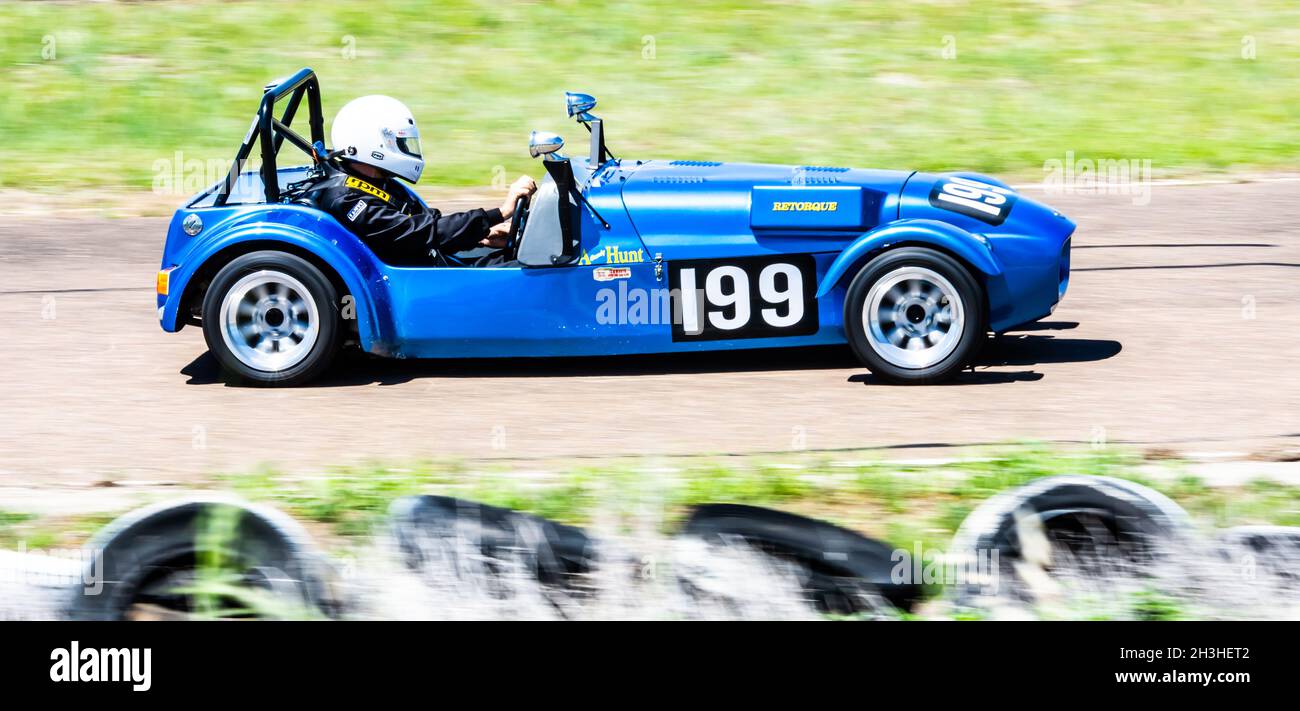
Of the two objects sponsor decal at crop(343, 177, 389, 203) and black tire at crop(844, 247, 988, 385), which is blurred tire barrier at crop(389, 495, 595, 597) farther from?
sponsor decal at crop(343, 177, 389, 203)

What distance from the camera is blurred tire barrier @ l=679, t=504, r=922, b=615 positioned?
4.50 metres

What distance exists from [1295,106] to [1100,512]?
34.6ft

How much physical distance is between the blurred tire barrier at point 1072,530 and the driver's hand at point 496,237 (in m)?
3.17

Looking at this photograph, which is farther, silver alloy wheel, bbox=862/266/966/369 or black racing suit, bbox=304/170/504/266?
black racing suit, bbox=304/170/504/266

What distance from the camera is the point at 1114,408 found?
6613 millimetres

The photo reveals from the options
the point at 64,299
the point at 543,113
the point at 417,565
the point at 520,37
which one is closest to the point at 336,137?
the point at 64,299

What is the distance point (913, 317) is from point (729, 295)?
856 millimetres

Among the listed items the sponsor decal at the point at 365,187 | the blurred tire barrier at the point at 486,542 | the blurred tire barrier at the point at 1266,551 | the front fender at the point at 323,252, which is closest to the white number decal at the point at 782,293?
the front fender at the point at 323,252

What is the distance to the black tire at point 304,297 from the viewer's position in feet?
23.2

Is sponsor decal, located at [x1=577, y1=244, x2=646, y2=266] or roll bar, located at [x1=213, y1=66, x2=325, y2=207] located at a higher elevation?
roll bar, located at [x1=213, y1=66, x2=325, y2=207]

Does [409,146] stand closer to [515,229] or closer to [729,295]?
[515,229]

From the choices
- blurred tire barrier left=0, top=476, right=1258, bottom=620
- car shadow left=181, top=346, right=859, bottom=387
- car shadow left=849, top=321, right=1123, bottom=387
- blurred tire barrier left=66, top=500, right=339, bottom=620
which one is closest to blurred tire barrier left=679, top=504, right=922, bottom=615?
blurred tire barrier left=0, top=476, right=1258, bottom=620

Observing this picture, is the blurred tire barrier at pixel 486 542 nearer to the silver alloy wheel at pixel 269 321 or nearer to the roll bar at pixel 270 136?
the silver alloy wheel at pixel 269 321
